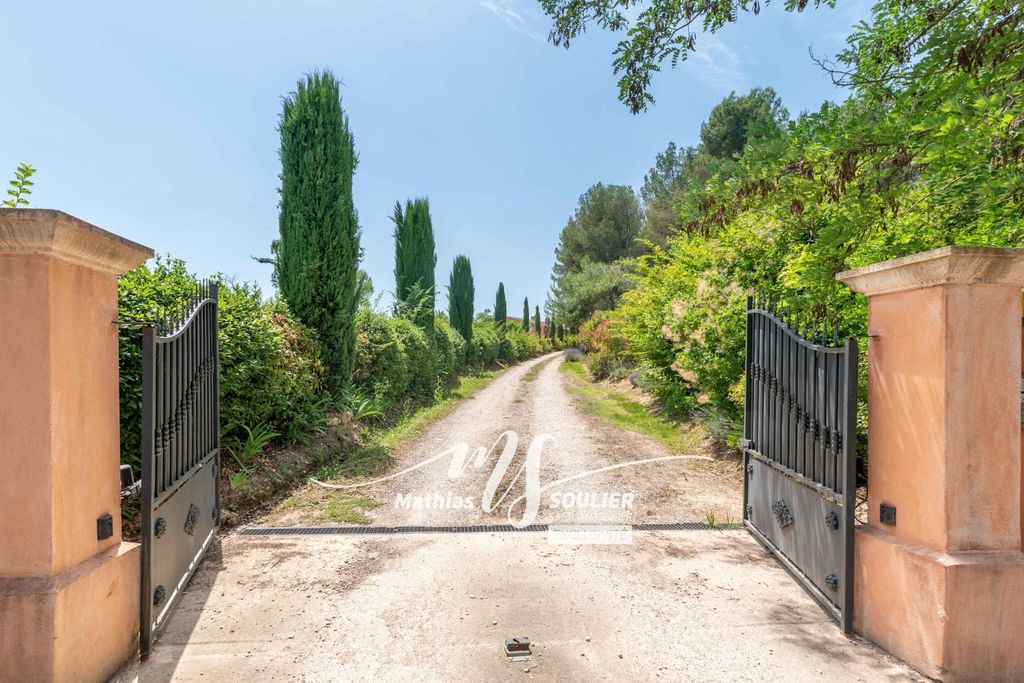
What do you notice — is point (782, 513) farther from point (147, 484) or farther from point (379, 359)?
point (379, 359)

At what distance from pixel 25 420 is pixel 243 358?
317 cm

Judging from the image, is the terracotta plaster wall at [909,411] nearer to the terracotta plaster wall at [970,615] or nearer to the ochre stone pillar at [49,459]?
the terracotta plaster wall at [970,615]

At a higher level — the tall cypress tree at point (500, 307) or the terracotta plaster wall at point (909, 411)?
the tall cypress tree at point (500, 307)

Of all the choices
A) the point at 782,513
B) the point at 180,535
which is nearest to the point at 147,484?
the point at 180,535

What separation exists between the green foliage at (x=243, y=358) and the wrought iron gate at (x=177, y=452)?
0.31 metres

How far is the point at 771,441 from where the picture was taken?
3910 millimetres

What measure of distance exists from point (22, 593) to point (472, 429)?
718 cm

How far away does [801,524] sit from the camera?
3.35m

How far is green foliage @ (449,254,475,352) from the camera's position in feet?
69.4

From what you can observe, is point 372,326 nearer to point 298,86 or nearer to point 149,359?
point 298,86

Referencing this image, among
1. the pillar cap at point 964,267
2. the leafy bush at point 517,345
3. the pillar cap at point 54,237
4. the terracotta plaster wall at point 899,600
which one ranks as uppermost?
the pillar cap at point 54,237

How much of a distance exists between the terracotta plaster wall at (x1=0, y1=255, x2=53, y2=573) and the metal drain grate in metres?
2.23

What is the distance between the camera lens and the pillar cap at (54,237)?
1998 millimetres

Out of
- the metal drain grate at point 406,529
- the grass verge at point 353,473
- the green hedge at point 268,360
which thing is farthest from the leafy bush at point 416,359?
the metal drain grate at point 406,529
